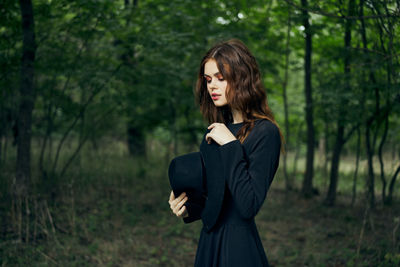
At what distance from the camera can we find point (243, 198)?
1.54m

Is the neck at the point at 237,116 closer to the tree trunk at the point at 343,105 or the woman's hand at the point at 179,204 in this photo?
the woman's hand at the point at 179,204

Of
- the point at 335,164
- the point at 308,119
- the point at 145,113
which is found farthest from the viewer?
the point at 145,113

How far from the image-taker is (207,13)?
687 cm

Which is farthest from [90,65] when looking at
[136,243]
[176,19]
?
[136,243]

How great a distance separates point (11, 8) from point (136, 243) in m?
3.76

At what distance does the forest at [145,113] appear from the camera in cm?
473

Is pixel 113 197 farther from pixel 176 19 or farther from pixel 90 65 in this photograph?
pixel 176 19

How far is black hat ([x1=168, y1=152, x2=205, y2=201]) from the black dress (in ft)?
0.44

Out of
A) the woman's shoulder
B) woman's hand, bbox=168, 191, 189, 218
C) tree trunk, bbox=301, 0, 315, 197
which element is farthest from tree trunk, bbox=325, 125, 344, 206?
woman's hand, bbox=168, 191, 189, 218

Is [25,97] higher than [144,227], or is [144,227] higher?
[25,97]

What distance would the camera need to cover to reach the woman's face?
69.9 inches

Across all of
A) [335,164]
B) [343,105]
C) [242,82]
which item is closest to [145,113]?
[335,164]

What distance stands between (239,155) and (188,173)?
0.27 metres

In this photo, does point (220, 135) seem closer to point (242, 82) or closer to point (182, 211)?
point (242, 82)
